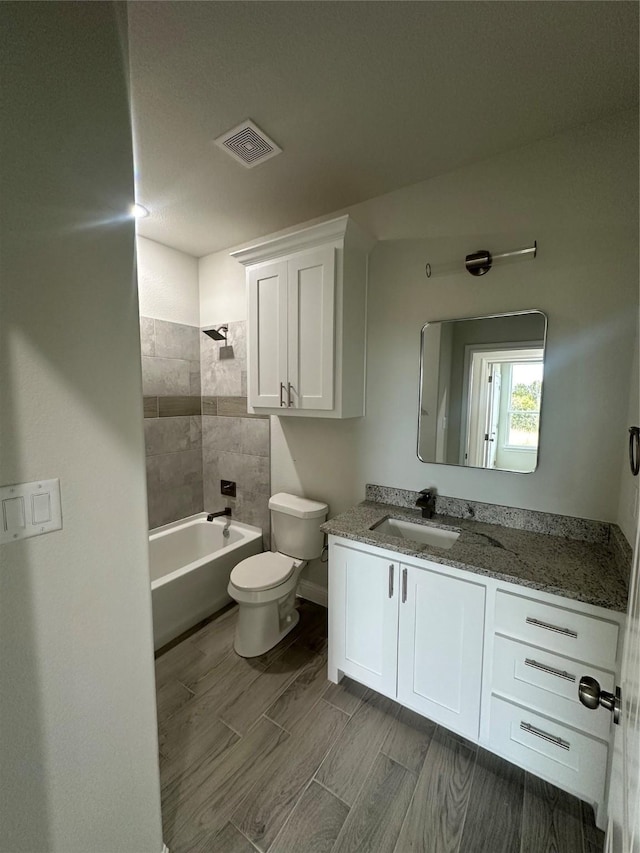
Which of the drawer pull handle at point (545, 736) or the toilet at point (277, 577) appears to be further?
the toilet at point (277, 577)

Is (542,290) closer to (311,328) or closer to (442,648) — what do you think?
(311,328)

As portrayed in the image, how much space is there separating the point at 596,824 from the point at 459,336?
197 centimetres

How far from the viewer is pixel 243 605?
6.26 ft

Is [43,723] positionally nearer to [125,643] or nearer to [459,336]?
[125,643]

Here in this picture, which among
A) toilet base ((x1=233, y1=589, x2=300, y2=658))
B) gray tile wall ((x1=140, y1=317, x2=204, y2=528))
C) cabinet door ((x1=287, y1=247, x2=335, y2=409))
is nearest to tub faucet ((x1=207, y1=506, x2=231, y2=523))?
gray tile wall ((x1=140, y1=317, x2=204, y2=528))

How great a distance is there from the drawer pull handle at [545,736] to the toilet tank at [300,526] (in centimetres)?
127

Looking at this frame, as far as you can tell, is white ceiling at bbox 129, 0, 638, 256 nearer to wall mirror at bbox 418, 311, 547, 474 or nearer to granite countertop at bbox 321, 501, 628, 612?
wall mirror at bbox 418, 311, 547, 474

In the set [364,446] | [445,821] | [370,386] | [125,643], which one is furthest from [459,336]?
[445,821]

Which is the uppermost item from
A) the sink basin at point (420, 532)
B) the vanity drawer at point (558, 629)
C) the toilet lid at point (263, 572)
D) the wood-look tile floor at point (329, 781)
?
the sink basin at point (420, 532)

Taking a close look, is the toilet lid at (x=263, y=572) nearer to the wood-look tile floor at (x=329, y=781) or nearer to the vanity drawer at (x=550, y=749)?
the wood-look tile floor at (x=329, y=781)

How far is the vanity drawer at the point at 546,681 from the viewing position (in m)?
1.12

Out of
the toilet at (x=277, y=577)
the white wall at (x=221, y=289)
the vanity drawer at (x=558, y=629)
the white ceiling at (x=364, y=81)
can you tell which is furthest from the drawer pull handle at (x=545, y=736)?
the white wall at (x=221, y=289)

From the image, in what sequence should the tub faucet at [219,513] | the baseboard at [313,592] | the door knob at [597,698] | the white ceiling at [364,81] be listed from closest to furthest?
1. the door knob at [597,698]
2. the white ceiling at [364,81]
3. the baseboard at [313,592]
4. the tub faucet at [219,513]

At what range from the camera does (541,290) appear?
1550mm
